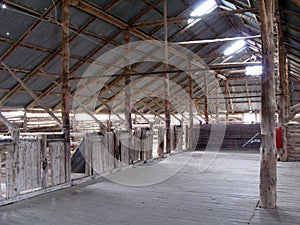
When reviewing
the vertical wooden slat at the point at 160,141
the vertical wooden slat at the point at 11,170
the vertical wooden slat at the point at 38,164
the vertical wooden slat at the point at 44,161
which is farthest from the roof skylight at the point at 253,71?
the vertical wooden slat at the point at 11,170

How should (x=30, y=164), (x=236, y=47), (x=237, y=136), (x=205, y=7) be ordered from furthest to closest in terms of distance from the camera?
(x=236, y=47)
(x=237, y=136)
(x=205, y=7)
(x=30, y=164)

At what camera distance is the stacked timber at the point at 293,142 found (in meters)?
9.41

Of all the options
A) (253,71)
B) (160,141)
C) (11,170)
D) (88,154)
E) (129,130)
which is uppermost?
(253,71)

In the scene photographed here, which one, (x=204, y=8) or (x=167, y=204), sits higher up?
(x=204, y=8)

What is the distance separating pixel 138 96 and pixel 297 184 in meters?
10.8

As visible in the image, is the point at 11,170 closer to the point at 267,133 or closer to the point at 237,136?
the point at 267,133

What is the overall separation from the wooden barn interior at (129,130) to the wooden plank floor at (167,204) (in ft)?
0.06

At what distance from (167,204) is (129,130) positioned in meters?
3.94

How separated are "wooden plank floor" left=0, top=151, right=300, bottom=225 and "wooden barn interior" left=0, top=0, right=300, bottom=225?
0.06 ft

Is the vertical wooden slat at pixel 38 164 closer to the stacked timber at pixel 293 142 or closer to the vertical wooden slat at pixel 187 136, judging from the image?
the stacked timber at pixel 293 142

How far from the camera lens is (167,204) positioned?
4977 mm

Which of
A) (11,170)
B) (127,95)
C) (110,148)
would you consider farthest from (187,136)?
(11,170)

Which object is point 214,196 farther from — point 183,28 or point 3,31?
point 183,28

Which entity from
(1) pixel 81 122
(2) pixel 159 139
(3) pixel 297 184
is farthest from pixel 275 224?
(1) pixel 81 122
